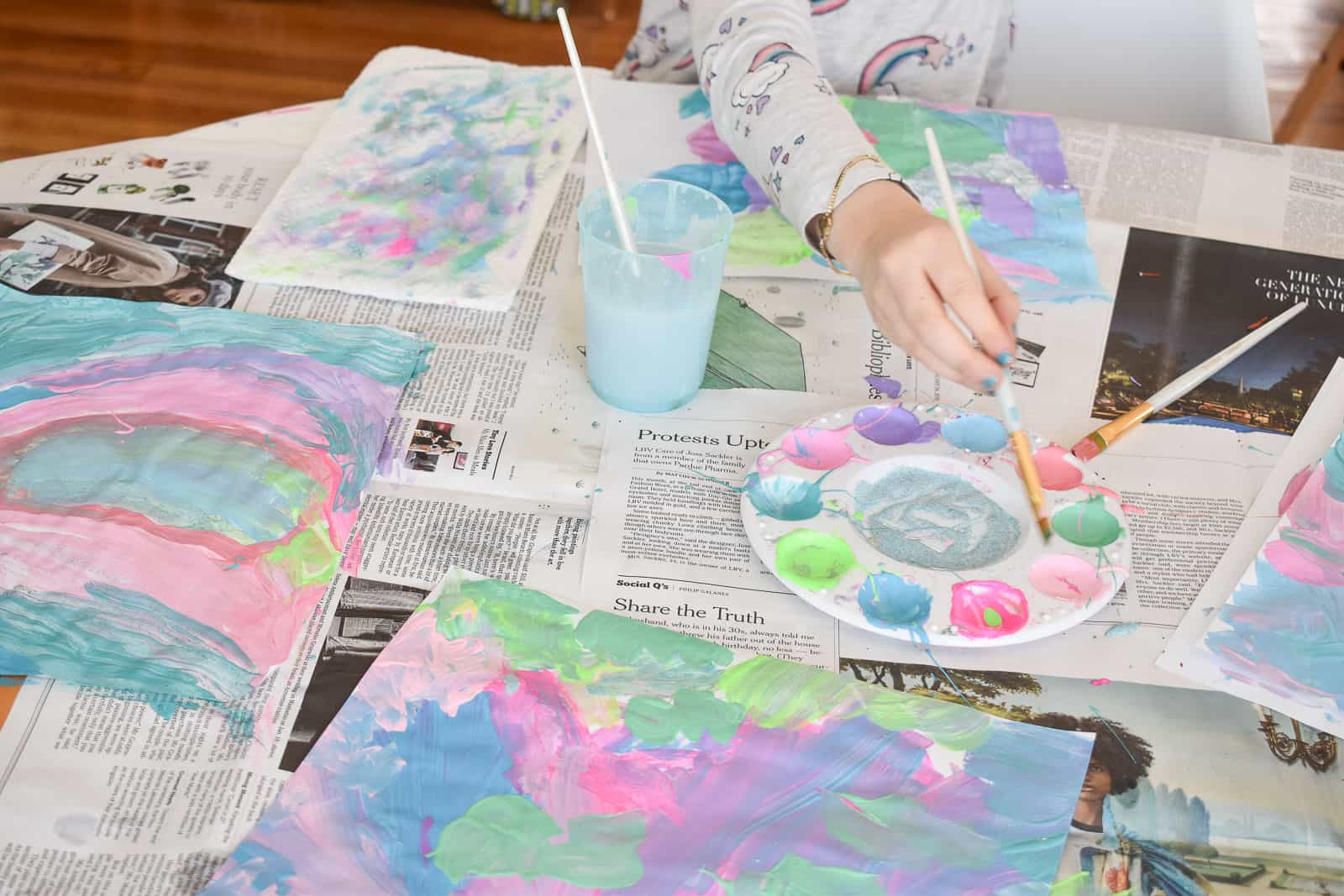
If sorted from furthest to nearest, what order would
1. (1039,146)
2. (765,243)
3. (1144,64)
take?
(1144,64) < (1039,146) < (765,243)

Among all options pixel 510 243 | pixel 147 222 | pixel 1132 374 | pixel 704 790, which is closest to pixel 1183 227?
pixel 1132 374

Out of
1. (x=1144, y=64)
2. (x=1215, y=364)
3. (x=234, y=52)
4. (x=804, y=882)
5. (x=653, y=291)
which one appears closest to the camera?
(x=804, y=882)

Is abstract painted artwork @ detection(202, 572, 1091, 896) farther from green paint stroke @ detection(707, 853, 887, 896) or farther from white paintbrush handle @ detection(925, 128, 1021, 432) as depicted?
white paintbrush handle @ detection(925, 128, 1021, 432)

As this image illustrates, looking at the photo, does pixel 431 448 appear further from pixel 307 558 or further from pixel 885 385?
pixel 885 385

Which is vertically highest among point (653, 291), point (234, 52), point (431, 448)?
point (653, 291)

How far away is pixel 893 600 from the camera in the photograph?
2.17 feet

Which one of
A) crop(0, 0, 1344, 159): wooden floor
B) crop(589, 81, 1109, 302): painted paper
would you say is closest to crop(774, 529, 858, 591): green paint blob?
crop(589, 81, 1109, 302): painted paper

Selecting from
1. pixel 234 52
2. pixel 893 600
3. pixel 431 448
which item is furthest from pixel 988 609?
pixel 234 52

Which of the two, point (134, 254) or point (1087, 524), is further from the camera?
point (134, 254)

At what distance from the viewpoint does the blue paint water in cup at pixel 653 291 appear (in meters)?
0.75

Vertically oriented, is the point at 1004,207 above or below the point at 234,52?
above

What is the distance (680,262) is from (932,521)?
0.76 feet

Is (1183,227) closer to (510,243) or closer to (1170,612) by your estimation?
(1170,612)

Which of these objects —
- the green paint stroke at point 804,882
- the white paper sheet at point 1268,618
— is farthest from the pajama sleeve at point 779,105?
the green paint stroke at point 804,882
